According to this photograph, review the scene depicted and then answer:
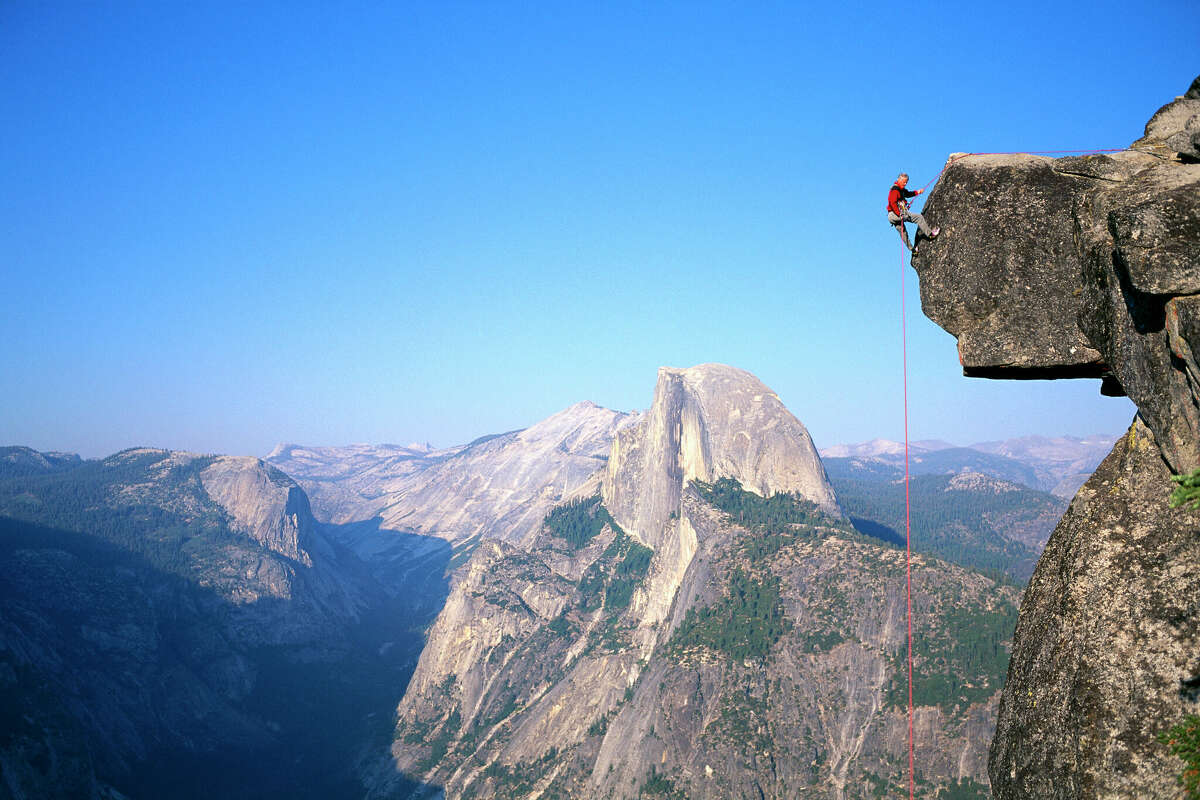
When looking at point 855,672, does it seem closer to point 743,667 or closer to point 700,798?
point 743,667

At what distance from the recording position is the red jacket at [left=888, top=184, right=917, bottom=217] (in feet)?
52.7

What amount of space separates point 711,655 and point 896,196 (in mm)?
116597

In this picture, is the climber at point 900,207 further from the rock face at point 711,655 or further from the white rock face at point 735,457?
the white rock face at point 735,457

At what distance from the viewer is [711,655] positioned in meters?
122

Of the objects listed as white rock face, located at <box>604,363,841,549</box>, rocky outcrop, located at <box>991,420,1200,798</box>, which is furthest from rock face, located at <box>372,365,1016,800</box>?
rocky outcrop, located at <box>991,420,1200,798</box>

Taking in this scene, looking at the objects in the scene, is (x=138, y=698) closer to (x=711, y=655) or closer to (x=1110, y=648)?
(x=711, y=655)

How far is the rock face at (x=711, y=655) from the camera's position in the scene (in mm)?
99312

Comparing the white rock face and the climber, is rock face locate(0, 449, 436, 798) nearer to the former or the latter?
the white rock face

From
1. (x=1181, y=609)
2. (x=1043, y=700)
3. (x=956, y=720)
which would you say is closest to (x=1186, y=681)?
(x=1181, y=609)

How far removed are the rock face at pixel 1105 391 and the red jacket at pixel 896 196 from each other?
2103 millimetres

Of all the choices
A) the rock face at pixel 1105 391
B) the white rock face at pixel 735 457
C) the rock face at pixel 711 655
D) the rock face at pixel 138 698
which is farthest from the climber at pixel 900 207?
the white rock face at pixel 735 457

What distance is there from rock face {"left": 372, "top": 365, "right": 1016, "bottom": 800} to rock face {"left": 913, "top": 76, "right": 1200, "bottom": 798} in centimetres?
8677

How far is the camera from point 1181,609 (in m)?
9.88

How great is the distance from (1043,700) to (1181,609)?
2332 mm
